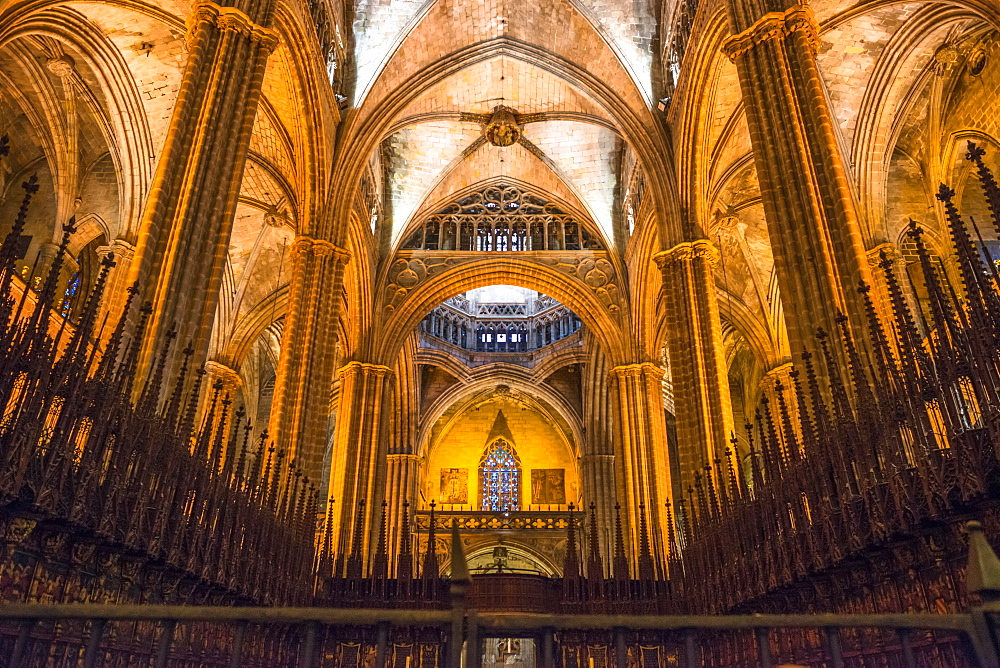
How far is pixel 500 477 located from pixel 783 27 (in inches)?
938

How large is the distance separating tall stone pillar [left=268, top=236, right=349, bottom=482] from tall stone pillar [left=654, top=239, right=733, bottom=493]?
264 inches

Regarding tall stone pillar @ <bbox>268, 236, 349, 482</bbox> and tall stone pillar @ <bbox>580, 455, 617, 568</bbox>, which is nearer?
tall stone pillar @ <bbox>268, 236, 349, 482</bbox>

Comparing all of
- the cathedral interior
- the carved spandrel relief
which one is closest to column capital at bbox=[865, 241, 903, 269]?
the cathedral interior

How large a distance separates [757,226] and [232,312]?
1482 centimetres

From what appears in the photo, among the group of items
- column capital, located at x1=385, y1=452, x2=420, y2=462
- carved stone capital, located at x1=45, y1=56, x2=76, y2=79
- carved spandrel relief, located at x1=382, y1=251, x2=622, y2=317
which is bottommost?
column capital, located at x1=385, y1=452, x2=420, y2=462

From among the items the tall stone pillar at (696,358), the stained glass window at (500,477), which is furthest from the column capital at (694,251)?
the stained glass window at (500,477)

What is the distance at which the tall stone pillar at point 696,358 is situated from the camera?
13.1 meters

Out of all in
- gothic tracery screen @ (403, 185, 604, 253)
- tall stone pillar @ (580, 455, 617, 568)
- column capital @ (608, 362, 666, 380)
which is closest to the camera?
column capital @ (608, 362, 666, 380)

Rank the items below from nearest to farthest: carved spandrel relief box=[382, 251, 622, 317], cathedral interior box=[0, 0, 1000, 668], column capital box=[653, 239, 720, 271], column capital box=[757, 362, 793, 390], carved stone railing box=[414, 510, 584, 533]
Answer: cathedral interior box=[0, 0, 1000, 668], column capital box=[653, 239, 720, 271], column capital box=[757, 362, 793, 390], carved spandrel relief box=[382, 251, 622, 317], carved stone railing box=[414, 510, 584, 533]

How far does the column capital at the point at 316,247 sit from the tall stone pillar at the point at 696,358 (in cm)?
662

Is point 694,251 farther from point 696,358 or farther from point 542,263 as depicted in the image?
point 542,263

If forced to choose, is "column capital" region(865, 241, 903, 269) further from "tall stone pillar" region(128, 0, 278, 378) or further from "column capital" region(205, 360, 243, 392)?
"column capital" region(205, 360, 243, 392)

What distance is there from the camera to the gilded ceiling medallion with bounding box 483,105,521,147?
20.1m

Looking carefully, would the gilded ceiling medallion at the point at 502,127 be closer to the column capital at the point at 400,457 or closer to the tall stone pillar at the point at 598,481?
the column capital at the point at 400,457
